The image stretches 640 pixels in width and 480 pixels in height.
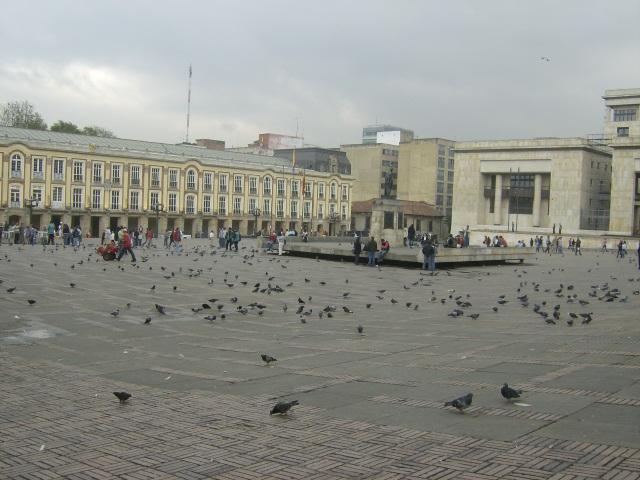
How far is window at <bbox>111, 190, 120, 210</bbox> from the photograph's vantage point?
260ft

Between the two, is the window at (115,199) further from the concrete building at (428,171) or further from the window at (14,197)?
the concrete building at (428,171)

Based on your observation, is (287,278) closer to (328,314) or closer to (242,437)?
(328,314)

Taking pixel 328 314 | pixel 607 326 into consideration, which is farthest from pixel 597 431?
pixel 328 314

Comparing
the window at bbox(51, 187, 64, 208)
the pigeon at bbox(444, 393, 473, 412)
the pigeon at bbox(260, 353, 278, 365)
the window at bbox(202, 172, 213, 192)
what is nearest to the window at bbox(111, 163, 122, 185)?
the window at bbox(51, 187, 64, 208)

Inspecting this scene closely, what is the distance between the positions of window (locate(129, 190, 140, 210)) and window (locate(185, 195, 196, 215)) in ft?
20.9

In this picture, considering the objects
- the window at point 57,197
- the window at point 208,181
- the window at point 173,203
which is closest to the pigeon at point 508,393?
the window at point 57,197

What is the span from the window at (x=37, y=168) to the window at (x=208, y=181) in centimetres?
2006

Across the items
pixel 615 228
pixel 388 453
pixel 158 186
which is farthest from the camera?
pixel 158 186

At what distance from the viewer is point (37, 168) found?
73.1 m

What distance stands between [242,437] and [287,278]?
1890cm

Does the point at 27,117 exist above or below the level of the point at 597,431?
above

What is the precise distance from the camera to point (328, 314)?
15234mm

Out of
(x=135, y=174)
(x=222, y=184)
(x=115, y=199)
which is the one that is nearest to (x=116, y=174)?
(x=135, y=174)

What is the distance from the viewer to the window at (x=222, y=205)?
89.5 metres
